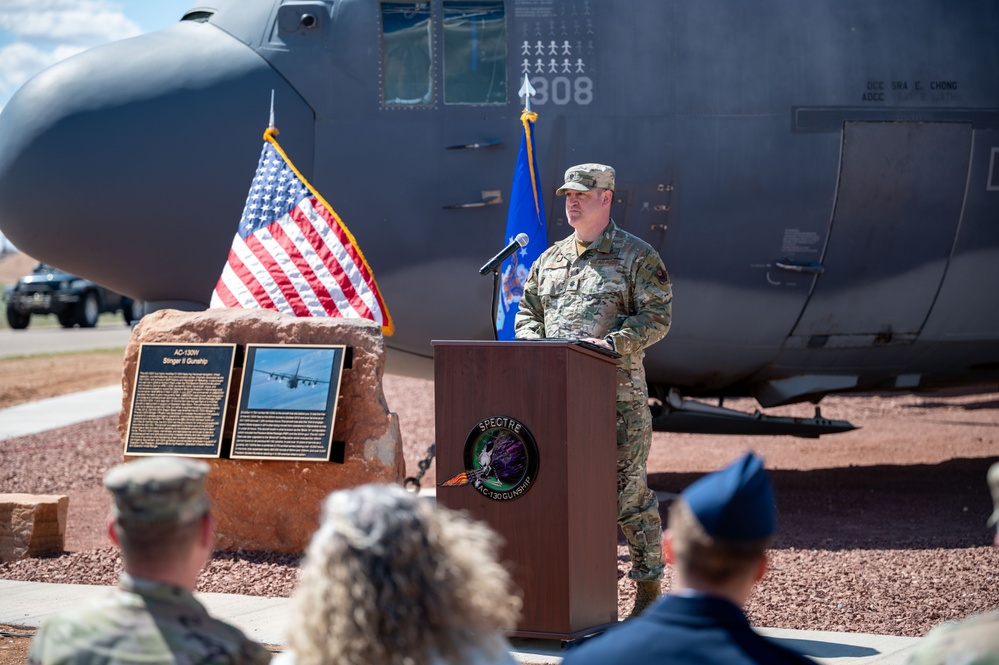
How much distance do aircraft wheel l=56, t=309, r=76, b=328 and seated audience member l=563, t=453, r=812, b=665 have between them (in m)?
31.7

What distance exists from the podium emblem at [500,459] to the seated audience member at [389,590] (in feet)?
7.83

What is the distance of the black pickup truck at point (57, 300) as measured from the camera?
Result: 31203 mm

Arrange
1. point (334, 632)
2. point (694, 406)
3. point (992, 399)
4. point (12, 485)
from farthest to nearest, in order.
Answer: point (992, 399), point (12, 485), point (694, 406), point (334, 632)

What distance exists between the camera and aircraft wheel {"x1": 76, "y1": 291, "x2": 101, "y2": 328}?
3189cm

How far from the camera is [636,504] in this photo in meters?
4.93

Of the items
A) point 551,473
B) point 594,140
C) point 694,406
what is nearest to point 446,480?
point 551,473

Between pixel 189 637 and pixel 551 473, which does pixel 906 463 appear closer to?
pixel 551 473

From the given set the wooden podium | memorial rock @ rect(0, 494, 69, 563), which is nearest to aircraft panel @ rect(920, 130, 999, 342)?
the wooden podium

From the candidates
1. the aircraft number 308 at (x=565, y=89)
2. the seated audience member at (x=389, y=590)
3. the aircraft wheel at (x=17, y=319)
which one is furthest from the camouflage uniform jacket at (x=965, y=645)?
the aircraft wheel at (x=17, y=319)

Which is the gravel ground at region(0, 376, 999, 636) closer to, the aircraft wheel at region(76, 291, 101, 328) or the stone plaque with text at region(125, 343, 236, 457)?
the stone plaque with text at region(125, 343, 236, 457)

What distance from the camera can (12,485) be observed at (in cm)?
976

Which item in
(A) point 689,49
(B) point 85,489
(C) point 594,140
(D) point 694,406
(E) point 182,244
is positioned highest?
(A) point 689,49

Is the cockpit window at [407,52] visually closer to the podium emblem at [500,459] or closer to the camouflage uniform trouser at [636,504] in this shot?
the camouflage uniform trouser at [636,504]

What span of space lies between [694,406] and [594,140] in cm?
198
